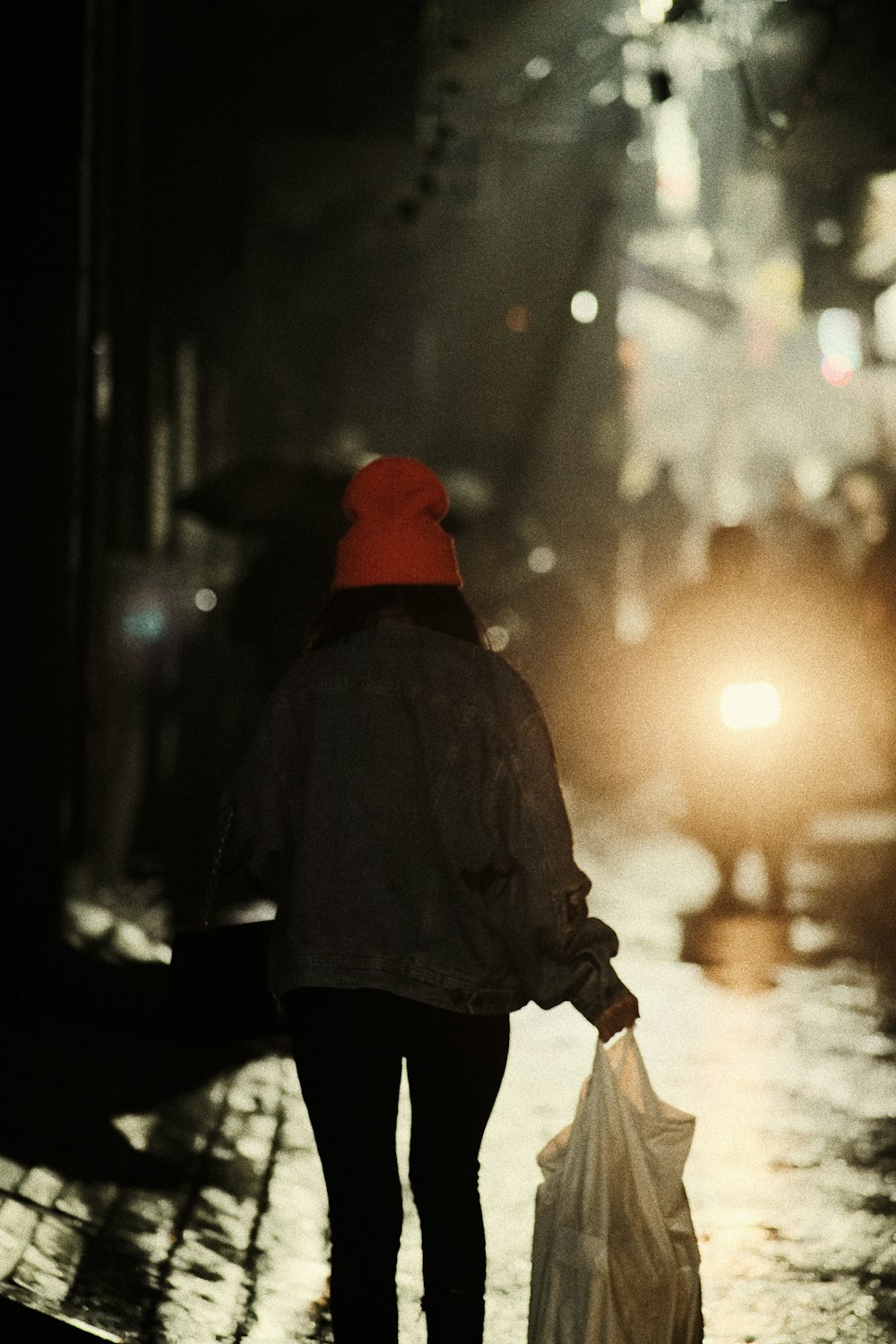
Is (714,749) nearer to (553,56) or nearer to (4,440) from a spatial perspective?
(4,440)

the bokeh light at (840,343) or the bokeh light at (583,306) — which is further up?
the bokeh light at (840,343)

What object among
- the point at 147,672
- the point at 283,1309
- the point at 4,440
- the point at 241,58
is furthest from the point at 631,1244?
the point at 241,58

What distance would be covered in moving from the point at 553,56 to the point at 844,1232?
1241 centimetres

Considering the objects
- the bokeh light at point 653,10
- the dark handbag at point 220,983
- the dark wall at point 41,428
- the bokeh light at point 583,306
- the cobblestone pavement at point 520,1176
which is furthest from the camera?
the bokeh light at point 583,306

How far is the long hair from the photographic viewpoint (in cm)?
373

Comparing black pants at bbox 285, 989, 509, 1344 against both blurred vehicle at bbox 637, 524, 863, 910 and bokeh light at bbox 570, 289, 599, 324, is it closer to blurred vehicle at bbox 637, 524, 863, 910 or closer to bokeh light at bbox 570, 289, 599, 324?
blurred vehicle at bbox 637, 524, 863, 910

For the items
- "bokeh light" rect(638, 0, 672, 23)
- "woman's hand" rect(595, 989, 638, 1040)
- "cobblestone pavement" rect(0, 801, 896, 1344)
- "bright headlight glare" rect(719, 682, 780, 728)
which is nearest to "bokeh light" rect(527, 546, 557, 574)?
"bright headlight glare" rect(719, 682, 780, 728)

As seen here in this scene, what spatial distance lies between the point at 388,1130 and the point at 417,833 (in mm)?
549

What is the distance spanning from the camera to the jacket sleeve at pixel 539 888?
360cm

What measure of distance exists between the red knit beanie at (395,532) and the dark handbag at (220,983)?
54 cm

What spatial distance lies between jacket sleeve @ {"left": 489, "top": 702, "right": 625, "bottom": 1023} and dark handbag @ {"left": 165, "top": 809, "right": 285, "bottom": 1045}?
0.47 metres

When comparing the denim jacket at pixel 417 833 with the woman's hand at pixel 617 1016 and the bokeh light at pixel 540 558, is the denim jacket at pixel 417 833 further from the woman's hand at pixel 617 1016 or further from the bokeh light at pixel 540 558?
the bokeh light at pixel 540 558

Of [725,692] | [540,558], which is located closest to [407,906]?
[725,692]

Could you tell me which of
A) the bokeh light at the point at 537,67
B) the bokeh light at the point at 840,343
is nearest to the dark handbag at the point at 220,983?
the bokeh light at the point at 537,67
